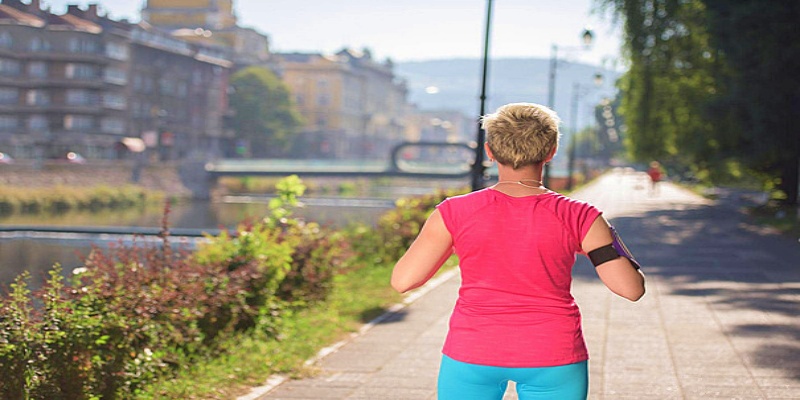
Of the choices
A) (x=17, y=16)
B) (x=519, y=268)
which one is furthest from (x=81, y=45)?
(x=519, y=268)

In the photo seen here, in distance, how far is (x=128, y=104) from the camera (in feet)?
274

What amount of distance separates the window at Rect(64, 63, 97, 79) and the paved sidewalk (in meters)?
57.7

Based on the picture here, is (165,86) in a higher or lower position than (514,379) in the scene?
higher

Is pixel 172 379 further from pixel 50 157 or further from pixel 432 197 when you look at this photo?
pixel 50 157

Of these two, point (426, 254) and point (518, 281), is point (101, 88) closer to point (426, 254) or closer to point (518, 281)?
point (426, 254)

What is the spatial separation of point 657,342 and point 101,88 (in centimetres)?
7026

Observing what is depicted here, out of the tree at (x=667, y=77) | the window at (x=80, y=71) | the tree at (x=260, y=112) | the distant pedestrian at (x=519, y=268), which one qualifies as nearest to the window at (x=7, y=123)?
the window at (x=80, y=71)

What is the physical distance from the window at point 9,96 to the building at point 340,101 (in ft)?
224

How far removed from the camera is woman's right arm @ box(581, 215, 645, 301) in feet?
10.7

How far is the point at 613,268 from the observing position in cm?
329

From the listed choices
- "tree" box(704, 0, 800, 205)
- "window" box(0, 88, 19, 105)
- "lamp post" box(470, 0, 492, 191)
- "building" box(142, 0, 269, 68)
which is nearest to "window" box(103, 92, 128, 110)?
"building" box(142, 0, 269, 68)

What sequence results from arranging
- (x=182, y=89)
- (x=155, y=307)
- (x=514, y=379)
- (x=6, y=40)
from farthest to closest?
(x=182, y=89) → (x=6, y=40) → (x=155, y=307) → (x=514, y=379)

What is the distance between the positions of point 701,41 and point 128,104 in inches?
2256

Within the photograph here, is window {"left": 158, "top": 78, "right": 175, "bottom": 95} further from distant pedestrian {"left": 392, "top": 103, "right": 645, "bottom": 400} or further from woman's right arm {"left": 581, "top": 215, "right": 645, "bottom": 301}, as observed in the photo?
Answer: woman's right arm {"left": 581, "top": 215, "right": 645, "bottom": 301}
